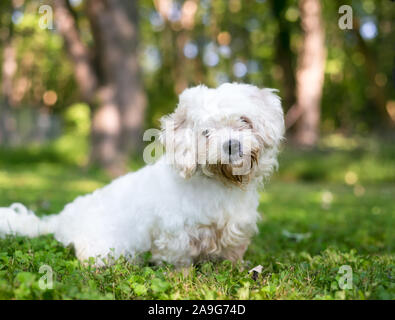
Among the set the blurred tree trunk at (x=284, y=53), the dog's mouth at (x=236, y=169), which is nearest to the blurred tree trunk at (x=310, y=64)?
the blurred tree trunk at (x=284, y=53)

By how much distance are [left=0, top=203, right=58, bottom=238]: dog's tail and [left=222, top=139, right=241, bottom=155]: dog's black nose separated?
202 cm

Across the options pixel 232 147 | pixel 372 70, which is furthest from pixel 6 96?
pixel 232 147

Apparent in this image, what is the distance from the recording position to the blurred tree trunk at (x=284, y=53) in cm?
1891

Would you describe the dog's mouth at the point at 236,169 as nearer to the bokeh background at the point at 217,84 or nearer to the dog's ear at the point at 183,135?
the dog's ear at the point at 183,135

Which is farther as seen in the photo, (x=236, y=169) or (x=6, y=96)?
(x=6, y=96)

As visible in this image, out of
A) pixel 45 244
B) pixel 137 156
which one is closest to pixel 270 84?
pixel 137 156

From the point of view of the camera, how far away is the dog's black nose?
299cm

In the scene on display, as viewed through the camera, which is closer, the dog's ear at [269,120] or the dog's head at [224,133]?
the dog's head at [224,133]

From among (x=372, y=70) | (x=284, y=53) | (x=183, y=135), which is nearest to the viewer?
(x=183, y=135)

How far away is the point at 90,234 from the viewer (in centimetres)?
356

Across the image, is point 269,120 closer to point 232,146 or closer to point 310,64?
point 232,146

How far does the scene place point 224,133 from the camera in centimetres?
304

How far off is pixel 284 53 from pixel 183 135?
689 inches

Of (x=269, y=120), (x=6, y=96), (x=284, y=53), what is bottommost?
(x=269, y=120)
